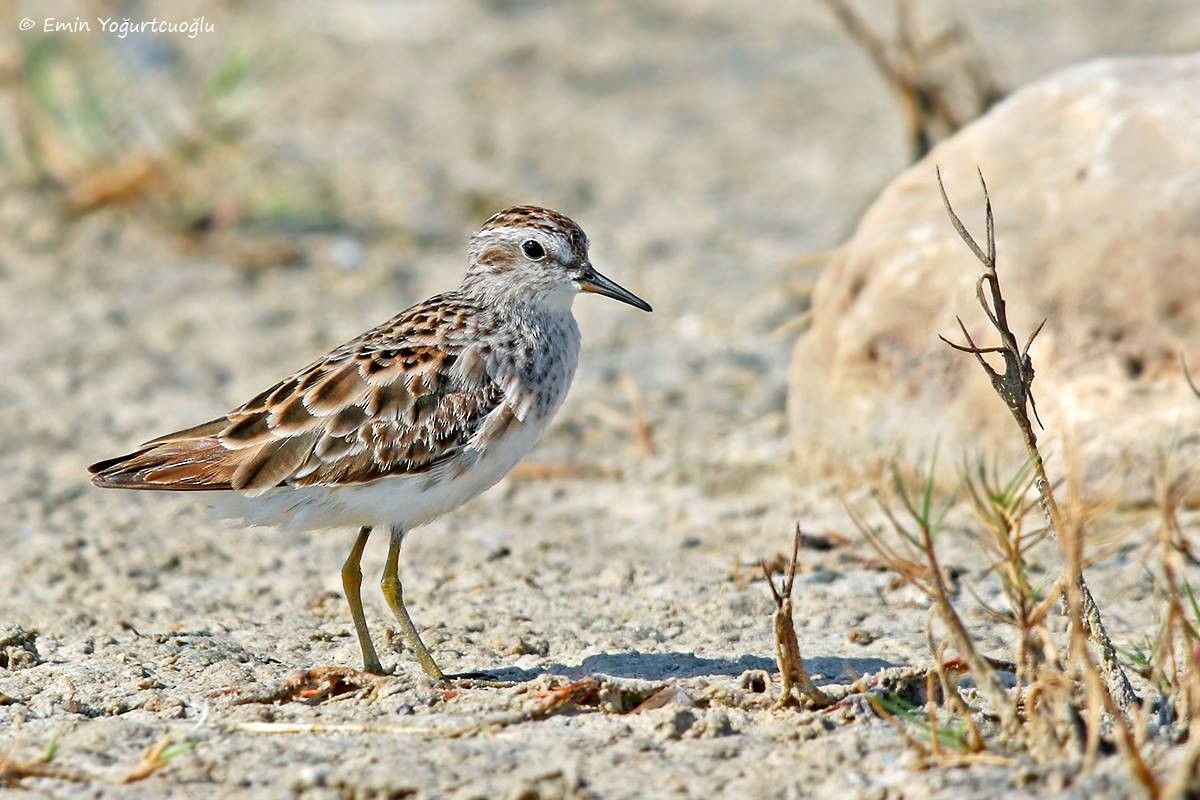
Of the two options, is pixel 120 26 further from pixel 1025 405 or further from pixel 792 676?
pixel 1025 405

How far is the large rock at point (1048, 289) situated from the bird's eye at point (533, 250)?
155 cm

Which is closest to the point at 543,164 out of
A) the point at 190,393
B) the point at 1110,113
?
the point at 190,393

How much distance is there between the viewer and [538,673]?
4914 millimetres

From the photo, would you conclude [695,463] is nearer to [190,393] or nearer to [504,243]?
[504,243]

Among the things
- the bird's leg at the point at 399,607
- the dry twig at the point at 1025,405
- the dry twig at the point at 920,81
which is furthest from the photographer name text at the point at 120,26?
the dry twig at the point at 1025,405

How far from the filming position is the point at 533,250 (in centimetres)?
552

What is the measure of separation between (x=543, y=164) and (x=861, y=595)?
522 cm

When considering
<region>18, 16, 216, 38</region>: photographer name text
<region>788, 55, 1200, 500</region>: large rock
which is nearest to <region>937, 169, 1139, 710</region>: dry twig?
<region>788, 55, 1200, 500</region>: large rock

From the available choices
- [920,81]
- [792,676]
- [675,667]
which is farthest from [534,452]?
[792,676]

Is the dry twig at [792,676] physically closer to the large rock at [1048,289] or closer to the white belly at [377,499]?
the white belly at [377,499]

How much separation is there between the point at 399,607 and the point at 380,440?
1.71ft

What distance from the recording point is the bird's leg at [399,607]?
191 inches

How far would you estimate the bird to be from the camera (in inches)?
195

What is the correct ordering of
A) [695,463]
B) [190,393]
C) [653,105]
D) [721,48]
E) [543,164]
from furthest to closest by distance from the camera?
1. [721,48]
2. [653,105]
3. [543,164]
4. [190,393]
5. [695,463]
